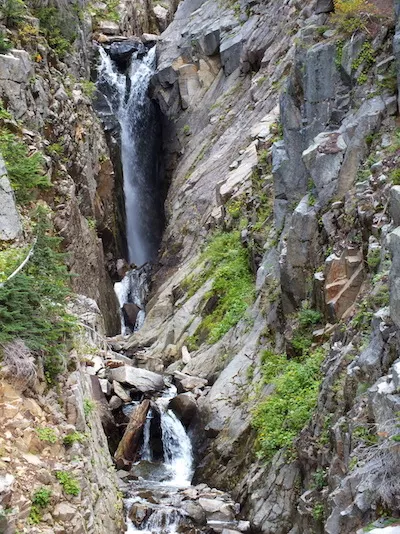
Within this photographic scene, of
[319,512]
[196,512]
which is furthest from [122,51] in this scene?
[319,512]

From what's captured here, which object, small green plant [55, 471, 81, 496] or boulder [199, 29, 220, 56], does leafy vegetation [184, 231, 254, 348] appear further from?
boulder [199, 29, 220, 56]

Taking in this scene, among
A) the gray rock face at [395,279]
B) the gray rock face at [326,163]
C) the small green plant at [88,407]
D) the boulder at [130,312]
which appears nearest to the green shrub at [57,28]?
the boulder at [130,312]

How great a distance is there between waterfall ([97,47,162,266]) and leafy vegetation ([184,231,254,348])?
1066 centimetres

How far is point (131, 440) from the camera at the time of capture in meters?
17.5

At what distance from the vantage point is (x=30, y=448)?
9.88 m

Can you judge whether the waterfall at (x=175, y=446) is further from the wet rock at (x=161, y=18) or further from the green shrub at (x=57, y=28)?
the wet rock at (x=161, y=18)

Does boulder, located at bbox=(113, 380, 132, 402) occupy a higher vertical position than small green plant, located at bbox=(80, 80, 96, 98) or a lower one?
lower

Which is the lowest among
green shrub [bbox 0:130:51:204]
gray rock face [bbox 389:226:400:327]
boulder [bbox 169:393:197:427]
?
boulder [bbox 169:393:197:427]

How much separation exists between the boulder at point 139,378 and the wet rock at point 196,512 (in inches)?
214

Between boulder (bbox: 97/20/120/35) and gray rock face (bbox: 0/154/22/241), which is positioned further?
boulder (bbox: 97/20/120/35)

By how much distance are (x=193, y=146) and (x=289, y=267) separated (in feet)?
61.4

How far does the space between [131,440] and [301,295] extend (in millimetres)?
6646

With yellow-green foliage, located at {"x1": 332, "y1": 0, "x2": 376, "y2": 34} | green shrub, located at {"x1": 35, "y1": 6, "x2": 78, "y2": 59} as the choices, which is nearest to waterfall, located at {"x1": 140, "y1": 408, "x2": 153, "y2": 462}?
yellow-green foliage, located at {"x1": 332, "y1": 0, "x2": 376, "y2": 34}

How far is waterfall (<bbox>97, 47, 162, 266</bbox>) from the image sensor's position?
3469 cm
